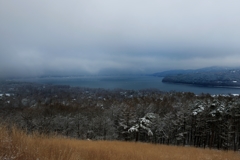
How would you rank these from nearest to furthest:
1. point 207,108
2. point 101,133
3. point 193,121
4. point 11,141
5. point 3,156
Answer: point 3,156, point 11,141, point 207,108, point 193,121, point 101,133

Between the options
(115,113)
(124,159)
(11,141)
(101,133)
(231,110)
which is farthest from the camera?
(115,113)

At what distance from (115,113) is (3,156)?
144ft

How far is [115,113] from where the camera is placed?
46625mm

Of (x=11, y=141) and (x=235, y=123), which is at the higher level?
(x=11, y=141)

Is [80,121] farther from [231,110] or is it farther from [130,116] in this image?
[231,110]

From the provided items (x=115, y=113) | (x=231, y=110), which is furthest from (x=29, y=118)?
(x=231, y=110)

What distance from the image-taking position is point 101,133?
4203 cm

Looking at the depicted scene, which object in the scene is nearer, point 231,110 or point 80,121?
point 231,110

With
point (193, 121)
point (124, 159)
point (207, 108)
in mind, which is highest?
point (124, 159)

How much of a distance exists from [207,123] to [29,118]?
39.4 meters

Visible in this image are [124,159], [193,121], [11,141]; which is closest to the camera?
[11,141]

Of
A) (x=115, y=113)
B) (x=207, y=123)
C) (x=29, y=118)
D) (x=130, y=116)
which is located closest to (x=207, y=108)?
(x=207, y=123)

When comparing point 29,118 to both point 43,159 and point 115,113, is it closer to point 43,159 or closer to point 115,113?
point 115,113

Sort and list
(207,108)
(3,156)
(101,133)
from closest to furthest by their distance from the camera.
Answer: (3,156)
(207,108)
(101,133)
